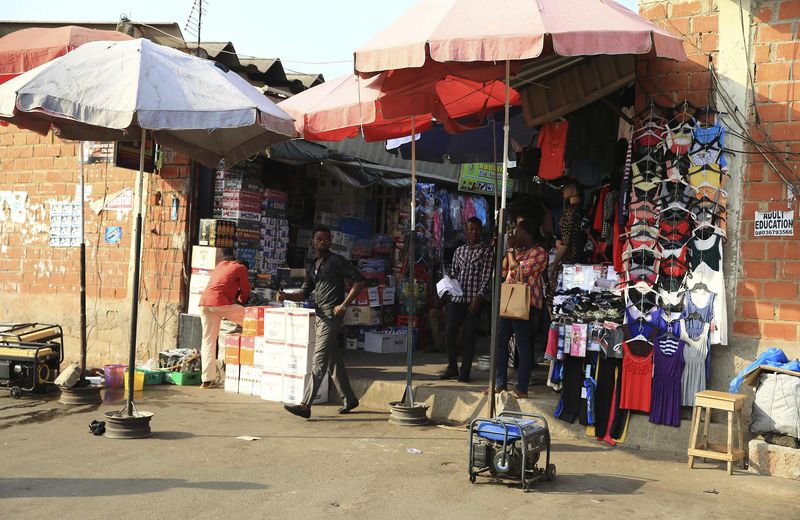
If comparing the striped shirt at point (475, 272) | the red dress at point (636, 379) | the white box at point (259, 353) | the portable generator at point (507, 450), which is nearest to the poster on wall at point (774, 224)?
the red dress at point (636, 379)

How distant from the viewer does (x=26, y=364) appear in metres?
9.66

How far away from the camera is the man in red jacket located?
413 inches

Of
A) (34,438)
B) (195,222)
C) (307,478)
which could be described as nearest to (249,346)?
(195,222)

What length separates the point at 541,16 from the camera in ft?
20.8

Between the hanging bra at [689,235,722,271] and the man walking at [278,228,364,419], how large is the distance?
11.5ft

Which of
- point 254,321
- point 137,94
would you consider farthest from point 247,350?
point 137,94

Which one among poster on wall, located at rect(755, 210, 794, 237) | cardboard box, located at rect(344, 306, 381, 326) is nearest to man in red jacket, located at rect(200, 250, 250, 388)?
cardboard box, located at rect(344, 306, 381, 326)

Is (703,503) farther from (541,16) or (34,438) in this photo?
(34,438)

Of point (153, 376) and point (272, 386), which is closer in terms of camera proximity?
point (272, 386)

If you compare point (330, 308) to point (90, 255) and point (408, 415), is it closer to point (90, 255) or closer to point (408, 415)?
point (408, 415)

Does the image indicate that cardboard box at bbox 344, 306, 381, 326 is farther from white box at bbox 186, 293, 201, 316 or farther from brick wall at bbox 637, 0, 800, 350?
brick wall at bbox 637, 0, 800, 350

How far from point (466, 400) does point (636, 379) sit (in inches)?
76.1

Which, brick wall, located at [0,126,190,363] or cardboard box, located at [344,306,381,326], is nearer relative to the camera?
brick wall, located at [0,126,190,363]

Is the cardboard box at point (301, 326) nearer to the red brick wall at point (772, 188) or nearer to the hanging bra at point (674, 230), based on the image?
the hanging bra at point (674, 230)
